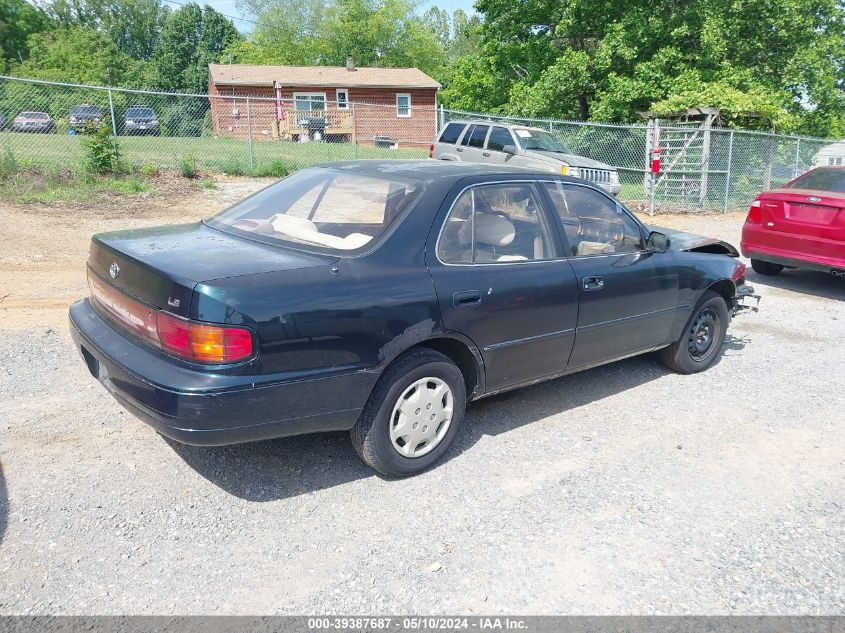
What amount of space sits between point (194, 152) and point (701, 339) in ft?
42.6

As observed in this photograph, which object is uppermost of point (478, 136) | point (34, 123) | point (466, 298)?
point (34, 123)

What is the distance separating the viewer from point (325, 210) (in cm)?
427

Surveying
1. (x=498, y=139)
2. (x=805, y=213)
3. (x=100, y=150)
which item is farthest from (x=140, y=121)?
(x=805, y=213)

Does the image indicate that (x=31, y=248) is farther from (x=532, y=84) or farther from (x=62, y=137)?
(x=532, y=84)

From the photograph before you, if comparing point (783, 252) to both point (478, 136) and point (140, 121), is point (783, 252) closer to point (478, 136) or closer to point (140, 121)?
point (478, 136)

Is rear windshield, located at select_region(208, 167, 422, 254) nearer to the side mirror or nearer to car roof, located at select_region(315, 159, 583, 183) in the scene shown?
car roof, located at select_region(315, 159, 583, 183)

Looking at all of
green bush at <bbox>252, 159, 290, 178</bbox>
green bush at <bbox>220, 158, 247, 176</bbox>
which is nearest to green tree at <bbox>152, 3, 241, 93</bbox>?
green bush at <bbox>252, 159, 290, 178</bbox>

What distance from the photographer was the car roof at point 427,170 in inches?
160

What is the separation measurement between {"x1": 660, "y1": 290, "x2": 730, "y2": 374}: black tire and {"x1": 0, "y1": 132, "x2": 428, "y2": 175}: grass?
1159cm

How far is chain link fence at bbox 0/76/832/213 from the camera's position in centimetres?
1302

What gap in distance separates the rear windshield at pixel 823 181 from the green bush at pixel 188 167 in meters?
10.9

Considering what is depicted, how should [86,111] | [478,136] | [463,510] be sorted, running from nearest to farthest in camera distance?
[463,510] < [86,111] < [478,136]

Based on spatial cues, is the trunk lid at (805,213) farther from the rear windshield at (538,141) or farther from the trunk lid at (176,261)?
the trunk lid at (176,261)

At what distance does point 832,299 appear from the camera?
8.55 metres
